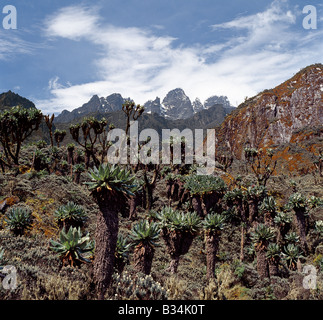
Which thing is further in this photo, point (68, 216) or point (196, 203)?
point (196, 203)

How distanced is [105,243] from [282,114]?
9097 centimetres

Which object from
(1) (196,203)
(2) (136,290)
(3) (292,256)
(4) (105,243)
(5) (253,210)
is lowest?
(3) (292,256)

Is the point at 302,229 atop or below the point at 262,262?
atop

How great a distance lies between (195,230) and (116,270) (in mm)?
6191

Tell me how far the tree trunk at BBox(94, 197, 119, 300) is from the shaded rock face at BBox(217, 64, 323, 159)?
81156 mm

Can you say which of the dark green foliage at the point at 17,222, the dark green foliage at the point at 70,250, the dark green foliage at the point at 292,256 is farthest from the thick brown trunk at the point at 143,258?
the dark green foliage at the point at 292,256

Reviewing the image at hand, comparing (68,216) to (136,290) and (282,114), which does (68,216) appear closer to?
(136,290)

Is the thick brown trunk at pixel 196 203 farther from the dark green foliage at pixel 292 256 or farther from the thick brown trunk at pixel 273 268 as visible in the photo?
the thick brown trunk at pixel 273 268

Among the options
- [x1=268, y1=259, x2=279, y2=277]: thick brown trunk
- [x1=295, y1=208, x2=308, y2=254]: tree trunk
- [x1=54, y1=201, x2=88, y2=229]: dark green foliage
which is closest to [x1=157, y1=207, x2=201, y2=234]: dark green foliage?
[x1=54, y1=201, x2=88, y2=229]: dark green foliage

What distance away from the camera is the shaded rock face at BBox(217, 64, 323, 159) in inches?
3083

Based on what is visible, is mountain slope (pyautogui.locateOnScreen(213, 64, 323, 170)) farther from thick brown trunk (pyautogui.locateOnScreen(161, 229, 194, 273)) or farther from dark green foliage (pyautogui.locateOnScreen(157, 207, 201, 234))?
thick brown trunk (pyautogui.locateOnScreen(161, 229, 194, 273))

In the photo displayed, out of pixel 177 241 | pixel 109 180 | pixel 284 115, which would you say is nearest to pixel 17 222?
pixel 109 180

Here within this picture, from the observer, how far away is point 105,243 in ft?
25.6
